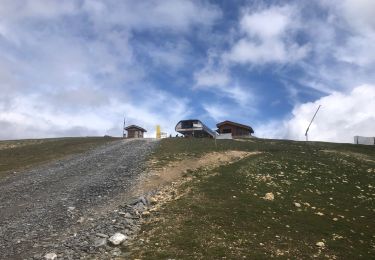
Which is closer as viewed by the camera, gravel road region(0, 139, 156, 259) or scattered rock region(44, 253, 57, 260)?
scattered rock region(44, 253, 57, 260)

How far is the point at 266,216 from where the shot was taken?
24.8 meters

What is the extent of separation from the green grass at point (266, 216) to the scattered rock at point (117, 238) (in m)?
0.99

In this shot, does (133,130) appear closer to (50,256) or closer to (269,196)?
(269,196)

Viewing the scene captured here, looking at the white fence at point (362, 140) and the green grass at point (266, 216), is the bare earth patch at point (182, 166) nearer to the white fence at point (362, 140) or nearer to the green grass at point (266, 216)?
the green grass at point (266, 216)

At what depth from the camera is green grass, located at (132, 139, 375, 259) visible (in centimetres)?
2002

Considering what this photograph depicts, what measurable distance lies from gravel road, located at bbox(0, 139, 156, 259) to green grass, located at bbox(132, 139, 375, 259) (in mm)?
4225

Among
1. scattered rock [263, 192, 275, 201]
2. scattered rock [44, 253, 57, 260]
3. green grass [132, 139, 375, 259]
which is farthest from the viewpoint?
scattered rock [263, 192, 275, 201]

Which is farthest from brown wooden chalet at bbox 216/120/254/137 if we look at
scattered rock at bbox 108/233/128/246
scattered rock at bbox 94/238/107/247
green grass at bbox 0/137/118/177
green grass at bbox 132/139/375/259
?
scattered rock at bbox 94/238/107/247

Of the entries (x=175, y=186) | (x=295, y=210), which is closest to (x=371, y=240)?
(x=295, y=210)

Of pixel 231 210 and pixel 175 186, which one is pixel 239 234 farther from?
pixel 175 186

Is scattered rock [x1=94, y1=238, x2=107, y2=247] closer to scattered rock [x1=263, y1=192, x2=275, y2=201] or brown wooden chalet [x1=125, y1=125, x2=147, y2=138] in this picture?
scattered rock [x1=263, y1=192, x2=275, y2=201]

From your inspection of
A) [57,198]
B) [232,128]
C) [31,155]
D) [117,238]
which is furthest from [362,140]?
[117,238]

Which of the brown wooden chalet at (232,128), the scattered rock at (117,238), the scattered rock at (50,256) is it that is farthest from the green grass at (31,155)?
the brown wooden chalet at (232,128)

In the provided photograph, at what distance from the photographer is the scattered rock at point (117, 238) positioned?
20.3 m
